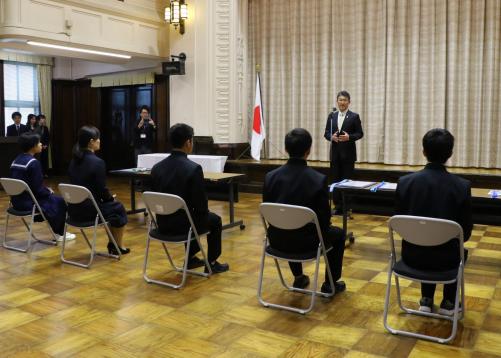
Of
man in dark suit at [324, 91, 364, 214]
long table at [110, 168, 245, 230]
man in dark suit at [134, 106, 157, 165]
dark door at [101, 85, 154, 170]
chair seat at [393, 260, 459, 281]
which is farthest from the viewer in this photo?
dark door at [101, 85, 154, 170]

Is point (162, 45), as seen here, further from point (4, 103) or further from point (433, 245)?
point (433, 245)

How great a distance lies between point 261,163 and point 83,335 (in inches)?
247

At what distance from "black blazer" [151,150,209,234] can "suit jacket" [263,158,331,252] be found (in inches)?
26.4

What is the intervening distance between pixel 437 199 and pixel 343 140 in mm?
3520

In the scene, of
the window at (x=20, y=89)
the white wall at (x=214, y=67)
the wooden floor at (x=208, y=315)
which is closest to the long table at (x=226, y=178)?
the wooden floor at (x=208, y=315)

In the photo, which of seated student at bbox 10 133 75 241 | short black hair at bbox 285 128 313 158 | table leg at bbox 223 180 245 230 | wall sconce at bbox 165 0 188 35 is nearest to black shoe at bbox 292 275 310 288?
short black hair at bbox 285 128 313 158

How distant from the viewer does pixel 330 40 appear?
30.9 ft

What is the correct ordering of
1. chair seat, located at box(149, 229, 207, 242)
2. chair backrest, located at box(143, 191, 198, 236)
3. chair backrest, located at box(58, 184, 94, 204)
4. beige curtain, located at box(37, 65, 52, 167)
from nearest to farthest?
chair backrest, located at box(143, 191, 198, 236), chair seat, located at box(149, 229, 207, 242), chair backrest, located at box(58, 184, 94, 204), beige curtain, located at box(37, 65, 52, 167)

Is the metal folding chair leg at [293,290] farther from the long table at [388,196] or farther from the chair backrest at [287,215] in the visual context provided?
the long table at [388,196]

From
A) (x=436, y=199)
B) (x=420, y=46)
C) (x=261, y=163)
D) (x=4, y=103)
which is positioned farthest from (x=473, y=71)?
(x=4, y=103)

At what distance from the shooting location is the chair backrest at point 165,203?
3676 millimetres

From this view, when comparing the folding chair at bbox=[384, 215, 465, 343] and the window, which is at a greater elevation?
the window

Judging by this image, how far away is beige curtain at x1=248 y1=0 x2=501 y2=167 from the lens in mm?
8234

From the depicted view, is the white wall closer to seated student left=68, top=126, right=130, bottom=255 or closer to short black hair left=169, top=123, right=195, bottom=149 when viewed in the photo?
seated student left=68, top=126, right=130, bottom=255
